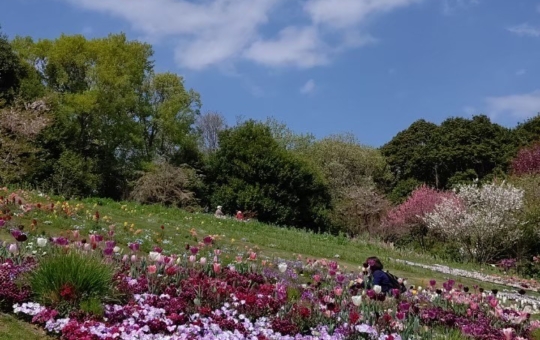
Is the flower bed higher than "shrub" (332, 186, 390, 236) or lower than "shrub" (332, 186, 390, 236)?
lower

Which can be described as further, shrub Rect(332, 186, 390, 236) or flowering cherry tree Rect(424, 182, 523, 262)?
shrub Rect(332, 186, 390, 236)

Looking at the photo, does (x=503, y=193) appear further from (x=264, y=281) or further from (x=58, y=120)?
(x=58, y=120)

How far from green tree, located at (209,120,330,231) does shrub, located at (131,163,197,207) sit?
2.42 metres

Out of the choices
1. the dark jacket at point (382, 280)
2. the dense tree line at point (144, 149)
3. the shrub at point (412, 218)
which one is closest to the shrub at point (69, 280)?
the dark jacket at point (382, 280)

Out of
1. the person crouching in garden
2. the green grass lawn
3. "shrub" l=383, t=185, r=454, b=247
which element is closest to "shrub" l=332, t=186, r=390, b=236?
"shrub" l=383, t=185, r=454, b=247

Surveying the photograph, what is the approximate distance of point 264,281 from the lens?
8.33 m

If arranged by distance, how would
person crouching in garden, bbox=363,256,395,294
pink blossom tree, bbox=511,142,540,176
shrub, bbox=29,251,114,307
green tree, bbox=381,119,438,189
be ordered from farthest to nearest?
green tree, bbox=381,119,438,189, pink blossom tree, bbox=511,142,540,176, person crouching in garden, bbox=363,256,395,294, shrub, bbox=29,251,114,307

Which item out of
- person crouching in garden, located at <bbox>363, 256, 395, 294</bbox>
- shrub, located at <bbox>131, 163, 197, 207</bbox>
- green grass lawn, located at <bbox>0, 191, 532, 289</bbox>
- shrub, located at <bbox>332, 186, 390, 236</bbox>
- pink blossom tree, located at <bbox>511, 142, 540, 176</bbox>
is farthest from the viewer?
shrub, located at <bbox>332, 186, 390, 236</bbox>

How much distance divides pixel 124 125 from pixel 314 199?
13.1m

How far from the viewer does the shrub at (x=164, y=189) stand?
32312mm

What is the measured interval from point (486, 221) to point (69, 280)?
22.1 meters

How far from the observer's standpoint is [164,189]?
32.5 metres

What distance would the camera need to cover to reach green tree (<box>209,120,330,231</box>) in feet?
111

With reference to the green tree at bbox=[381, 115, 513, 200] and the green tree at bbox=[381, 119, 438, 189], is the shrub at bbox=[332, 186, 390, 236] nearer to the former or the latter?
the green tree at bbox=[381, 115, 513, 200]
